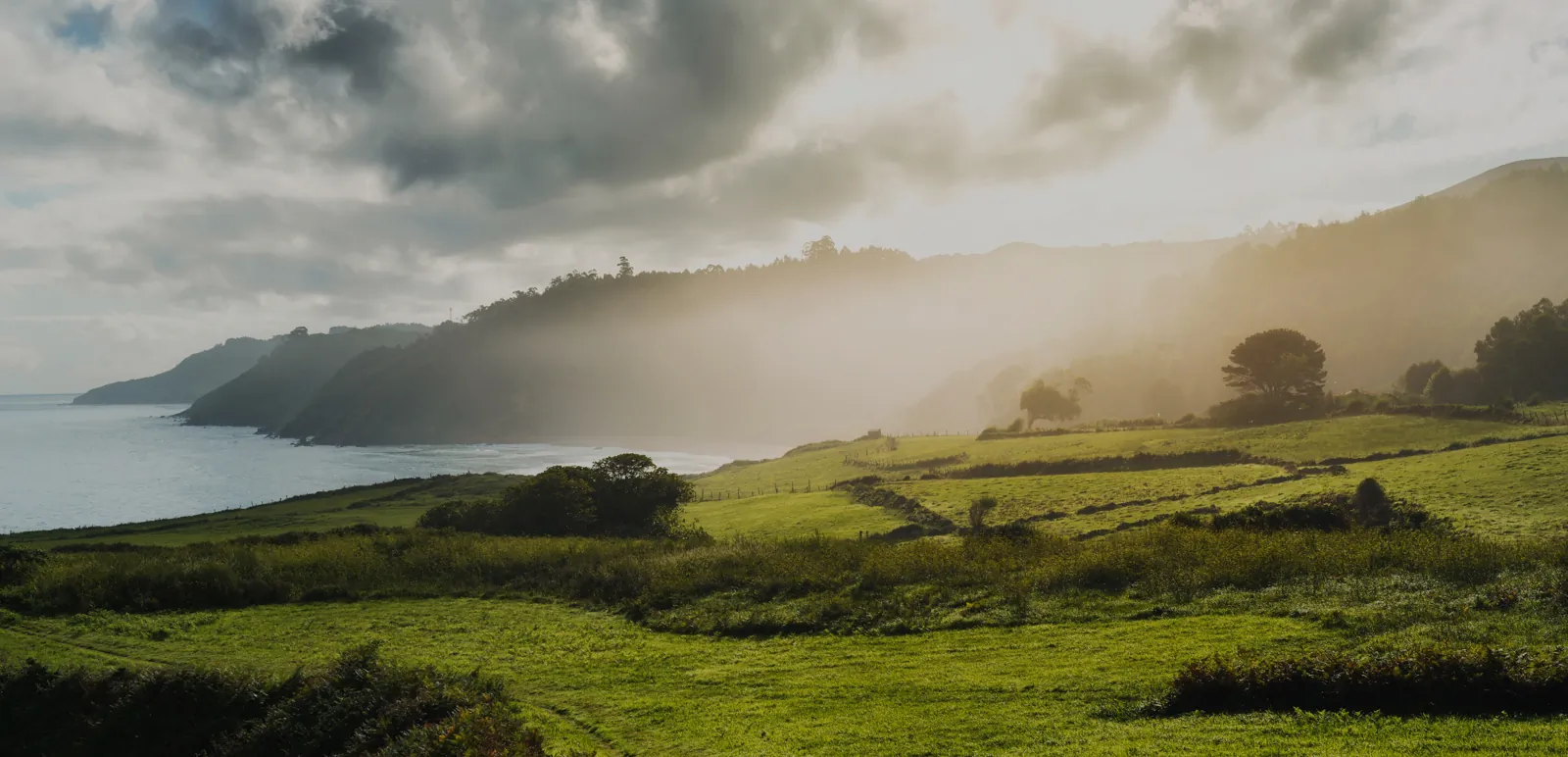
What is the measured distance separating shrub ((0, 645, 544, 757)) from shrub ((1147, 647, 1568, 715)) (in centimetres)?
1677

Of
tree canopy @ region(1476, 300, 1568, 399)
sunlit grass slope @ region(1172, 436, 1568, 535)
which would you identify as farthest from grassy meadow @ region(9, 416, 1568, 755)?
tree canopy @ region(1476, 300, 1568, 399)

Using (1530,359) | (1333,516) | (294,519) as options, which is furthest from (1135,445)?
(294,519)

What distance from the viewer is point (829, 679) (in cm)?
2477

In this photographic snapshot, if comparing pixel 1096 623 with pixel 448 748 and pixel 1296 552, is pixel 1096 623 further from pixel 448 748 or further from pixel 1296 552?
pixel 448 748

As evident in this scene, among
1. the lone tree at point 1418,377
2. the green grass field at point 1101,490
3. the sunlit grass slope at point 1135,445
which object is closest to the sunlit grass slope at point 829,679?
the green grass field at point 1101,490

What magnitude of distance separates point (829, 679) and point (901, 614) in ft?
24.2

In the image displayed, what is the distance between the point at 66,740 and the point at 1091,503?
197 feet

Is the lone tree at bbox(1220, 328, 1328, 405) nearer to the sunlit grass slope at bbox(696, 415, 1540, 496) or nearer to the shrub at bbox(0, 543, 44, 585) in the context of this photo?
the sunlit grass slope at bbox(696, 415, 1540, 496)

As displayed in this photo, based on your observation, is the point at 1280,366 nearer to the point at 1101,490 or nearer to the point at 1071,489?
the point at 1071,489

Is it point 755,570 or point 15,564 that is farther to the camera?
point 15,564

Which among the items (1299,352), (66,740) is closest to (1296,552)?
(66,740)

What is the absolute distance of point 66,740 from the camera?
1003 inches

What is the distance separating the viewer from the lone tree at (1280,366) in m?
103

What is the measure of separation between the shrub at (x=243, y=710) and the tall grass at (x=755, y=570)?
42.5 feet
